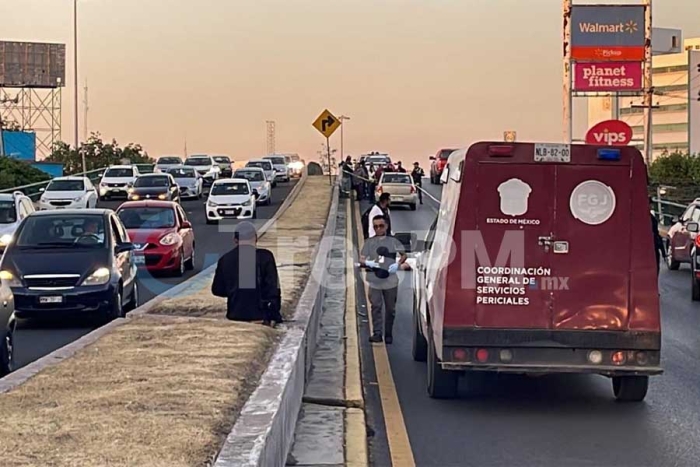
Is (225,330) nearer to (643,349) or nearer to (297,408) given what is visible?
(297,408)

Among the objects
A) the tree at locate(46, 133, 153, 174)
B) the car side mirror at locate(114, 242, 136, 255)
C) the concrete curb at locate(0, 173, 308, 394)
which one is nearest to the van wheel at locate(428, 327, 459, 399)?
the concrete curb at locate(0, 173, 308, 394)

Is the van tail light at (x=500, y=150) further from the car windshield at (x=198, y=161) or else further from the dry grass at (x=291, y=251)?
the car windshield at (x=198, y=161)

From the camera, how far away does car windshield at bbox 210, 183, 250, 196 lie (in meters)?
41.1

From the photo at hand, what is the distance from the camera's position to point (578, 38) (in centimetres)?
5012

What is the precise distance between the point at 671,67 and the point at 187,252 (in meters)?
135

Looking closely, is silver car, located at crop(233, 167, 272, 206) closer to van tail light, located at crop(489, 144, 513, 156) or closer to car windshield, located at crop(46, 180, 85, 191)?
car windshield, located at crop(46, 180, 85, 191)

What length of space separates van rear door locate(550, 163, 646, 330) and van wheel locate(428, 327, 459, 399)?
1261 millimetres

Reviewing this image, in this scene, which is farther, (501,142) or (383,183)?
(383,183)

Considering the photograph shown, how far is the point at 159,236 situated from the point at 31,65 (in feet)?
253

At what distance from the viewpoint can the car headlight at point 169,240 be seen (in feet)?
78.5

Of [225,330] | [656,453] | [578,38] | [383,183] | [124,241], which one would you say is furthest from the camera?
[578,38]

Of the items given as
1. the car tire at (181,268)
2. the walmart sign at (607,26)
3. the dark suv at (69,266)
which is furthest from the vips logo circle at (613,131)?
the walmart sign at (607,26)

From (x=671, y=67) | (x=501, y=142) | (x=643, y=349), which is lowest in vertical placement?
(x=643, y=349)

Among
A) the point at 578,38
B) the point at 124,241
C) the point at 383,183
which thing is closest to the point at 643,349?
the point at 124,241
